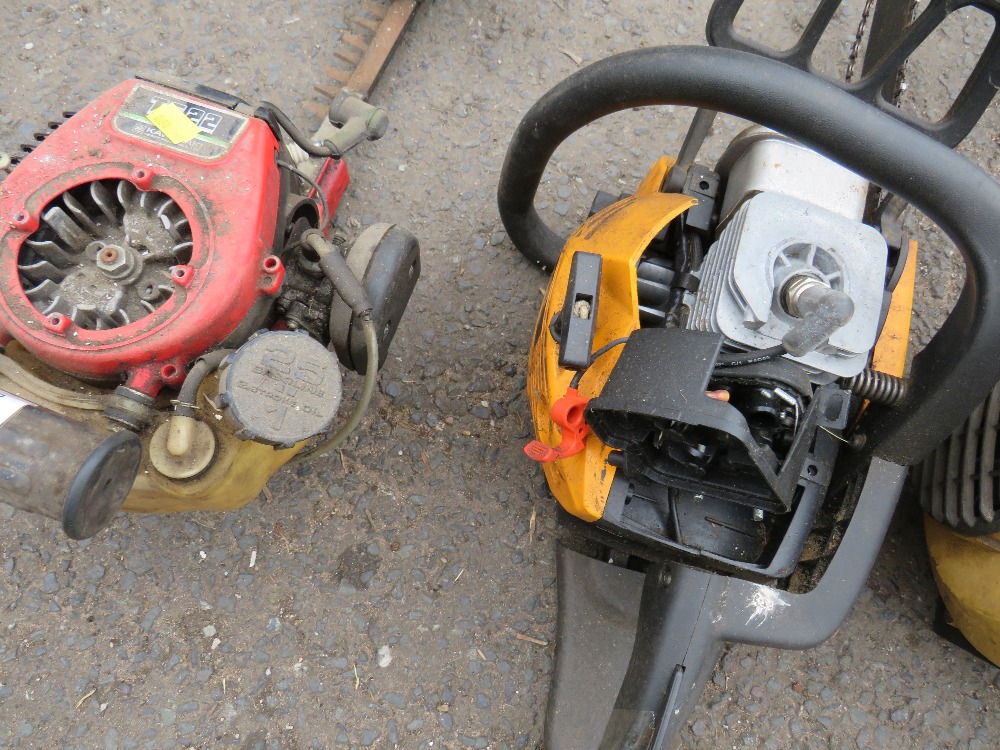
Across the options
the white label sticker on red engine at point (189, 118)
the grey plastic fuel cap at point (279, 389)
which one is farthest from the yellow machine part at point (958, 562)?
the white label sticker on red engine at point (189, 118)

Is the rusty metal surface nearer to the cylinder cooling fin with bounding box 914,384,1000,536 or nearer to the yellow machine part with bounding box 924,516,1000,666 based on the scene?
the cylinder cooling fin with bounding box 914,384,1000,536

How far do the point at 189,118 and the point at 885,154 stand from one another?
4.08 feet

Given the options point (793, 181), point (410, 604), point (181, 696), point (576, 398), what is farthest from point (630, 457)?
point (181, 696)

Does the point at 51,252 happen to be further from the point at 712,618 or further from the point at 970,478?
the point at 970,478

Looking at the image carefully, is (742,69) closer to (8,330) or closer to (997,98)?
(8,330)

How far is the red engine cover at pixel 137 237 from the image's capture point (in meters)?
1.29

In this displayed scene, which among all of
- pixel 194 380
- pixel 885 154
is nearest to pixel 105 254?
pixel 194 380

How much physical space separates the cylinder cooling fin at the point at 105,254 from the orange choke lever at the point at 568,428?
753 millimetres

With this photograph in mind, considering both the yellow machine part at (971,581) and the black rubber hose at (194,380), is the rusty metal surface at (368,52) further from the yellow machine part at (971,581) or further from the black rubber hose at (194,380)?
the yellow machine part at (971,581)

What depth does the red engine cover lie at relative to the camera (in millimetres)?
1293

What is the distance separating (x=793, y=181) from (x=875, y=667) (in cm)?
132

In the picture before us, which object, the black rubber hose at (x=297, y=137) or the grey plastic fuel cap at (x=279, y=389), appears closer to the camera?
the grey plastic fuel cap at (x=279, y=389)

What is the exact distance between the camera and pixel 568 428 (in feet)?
4.29

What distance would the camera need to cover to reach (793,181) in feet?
4.79
